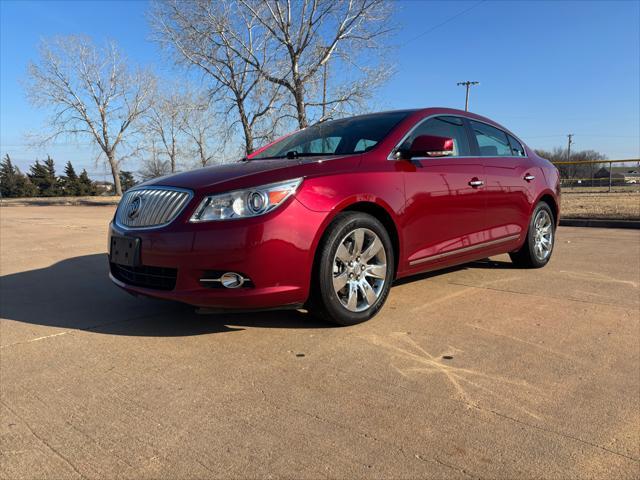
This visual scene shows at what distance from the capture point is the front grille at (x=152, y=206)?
3.12m

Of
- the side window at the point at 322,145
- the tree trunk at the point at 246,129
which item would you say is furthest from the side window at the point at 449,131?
the tree trunk at the point at 246,129

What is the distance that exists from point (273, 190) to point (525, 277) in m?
3.27

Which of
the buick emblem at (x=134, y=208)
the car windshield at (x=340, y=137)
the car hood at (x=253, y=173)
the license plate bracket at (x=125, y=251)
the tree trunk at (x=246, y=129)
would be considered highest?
the tree trunk at (x=246, y=129)

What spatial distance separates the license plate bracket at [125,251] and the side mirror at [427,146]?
2107 millimetres

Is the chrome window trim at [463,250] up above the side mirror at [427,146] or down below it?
below

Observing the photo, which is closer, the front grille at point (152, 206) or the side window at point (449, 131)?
the front grille at point (152, 206)

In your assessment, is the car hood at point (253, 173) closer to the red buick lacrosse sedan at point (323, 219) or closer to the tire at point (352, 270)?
the red buick lacrosse sedan at point (323, 219)

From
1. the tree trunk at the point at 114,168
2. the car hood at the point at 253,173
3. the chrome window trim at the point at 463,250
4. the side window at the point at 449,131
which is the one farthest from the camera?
the tree trunk at the point at 114,168

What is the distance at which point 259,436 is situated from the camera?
208cm

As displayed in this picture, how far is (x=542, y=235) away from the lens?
5.56m

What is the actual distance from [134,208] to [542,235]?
4417 millimetres

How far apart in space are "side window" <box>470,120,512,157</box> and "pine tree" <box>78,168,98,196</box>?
5863 cm

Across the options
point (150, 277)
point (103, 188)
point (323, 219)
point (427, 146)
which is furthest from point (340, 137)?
point (103, 188)

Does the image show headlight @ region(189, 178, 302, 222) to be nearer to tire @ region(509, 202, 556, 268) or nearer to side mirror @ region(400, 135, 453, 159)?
side mirror @ region(400, 135, 453, 159)
